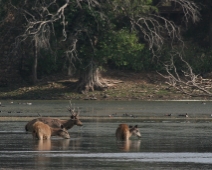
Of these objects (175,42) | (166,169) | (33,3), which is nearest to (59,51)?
(33,3)

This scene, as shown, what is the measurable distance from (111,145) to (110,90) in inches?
1012

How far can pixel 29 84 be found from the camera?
51.0m

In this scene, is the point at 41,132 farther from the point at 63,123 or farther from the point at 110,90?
the point at 110,90

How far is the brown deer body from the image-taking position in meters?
24.2

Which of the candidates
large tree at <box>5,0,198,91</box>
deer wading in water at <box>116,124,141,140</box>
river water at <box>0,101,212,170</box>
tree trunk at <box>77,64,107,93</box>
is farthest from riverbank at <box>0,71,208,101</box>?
deer wading in water at <box>116,124,141,140</box>

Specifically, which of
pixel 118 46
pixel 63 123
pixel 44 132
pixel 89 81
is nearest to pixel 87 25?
pixel 118 46

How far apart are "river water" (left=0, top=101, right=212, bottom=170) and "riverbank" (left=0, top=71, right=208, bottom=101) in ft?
32.2

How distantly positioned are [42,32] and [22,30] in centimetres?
675

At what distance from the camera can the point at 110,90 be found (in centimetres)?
4847

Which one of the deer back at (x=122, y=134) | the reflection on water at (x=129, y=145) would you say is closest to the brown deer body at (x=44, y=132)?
the deer back at (x=122, y=134)

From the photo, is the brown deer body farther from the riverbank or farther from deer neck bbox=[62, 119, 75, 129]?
the riverbank

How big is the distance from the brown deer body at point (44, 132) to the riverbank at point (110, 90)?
2182 cm

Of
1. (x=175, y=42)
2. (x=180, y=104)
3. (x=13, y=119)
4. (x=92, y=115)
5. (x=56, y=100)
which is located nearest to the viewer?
(x=13, y=119)

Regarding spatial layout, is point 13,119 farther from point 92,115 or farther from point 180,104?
point 180,104
